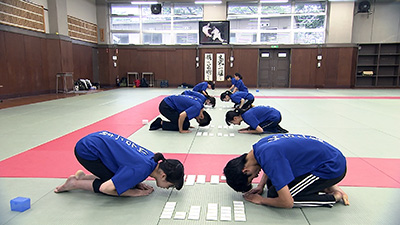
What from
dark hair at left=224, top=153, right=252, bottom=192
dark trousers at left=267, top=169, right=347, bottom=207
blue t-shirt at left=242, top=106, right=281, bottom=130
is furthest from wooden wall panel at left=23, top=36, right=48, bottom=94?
dark trousers at left=267, top=169, right=347, bottom=207

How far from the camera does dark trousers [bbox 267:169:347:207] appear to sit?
2.82 meters

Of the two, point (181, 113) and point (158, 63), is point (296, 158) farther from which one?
point (158, 63)

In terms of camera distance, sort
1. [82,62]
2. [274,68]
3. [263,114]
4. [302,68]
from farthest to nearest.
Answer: [274,68] → [302,68] → [82,62] → [263,114]

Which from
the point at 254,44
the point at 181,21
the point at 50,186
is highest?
the point at 181,21

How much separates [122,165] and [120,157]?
0.28 ft

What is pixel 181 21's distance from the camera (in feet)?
70.6

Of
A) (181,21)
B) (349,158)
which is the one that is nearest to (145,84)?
(181,21)

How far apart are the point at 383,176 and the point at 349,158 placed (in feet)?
2.51

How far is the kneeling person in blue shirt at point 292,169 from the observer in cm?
264

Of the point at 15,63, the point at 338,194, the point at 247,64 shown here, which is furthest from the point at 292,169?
the point at 247,64

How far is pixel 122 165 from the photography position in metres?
2.89

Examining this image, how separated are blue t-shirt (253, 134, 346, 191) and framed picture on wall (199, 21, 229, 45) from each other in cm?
1885

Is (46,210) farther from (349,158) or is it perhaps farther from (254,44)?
(254,44)

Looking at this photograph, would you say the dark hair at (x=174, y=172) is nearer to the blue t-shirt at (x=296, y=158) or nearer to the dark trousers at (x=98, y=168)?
the dark trousers at (x=98, y=168)
